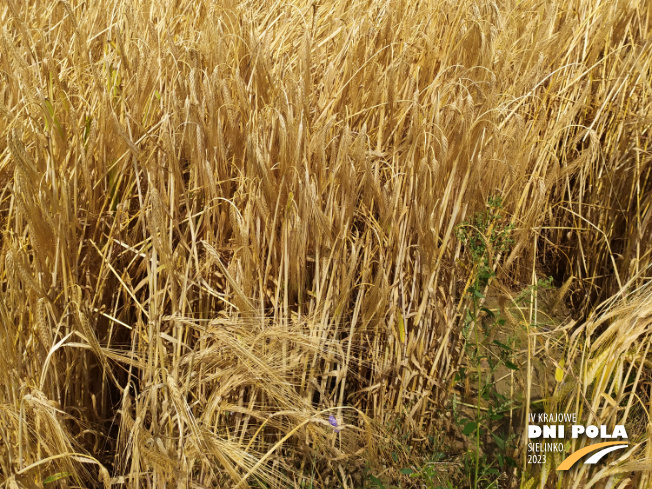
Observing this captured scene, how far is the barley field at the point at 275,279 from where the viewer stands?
1.02 meters

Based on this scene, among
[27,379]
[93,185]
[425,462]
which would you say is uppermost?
[93,185]

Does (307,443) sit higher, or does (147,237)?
(147,237)

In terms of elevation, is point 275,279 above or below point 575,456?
above

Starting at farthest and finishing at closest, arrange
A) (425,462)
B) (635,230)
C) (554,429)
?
(635,230), (425,462), (554,429)

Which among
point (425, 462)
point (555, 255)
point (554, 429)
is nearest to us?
point (554, 429)

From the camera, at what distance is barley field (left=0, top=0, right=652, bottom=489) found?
3.36ft

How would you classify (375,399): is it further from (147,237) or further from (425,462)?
(147,237)

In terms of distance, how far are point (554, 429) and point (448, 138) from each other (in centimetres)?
63

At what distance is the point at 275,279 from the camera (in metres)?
1.22

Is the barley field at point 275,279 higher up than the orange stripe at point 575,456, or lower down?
higher up

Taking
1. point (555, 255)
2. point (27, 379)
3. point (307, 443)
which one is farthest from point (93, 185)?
point (555, 255)

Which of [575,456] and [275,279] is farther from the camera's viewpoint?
[275,279]

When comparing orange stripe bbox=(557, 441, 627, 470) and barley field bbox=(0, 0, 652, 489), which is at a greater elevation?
barley field bbox=(0, 0, 652, 489)

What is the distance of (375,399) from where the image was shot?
1.24 metres
